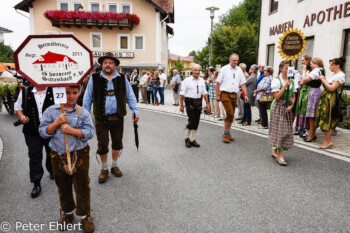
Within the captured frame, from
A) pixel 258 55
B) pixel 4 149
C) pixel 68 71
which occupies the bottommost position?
pixel 4 149

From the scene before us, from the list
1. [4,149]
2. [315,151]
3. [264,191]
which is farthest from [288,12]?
[4,149]

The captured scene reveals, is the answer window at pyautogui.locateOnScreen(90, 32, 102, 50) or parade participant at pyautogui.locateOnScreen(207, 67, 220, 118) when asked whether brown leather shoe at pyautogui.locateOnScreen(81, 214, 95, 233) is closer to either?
parade participant at pyautogui.locateOnScreen(207, 67, 220, 118)

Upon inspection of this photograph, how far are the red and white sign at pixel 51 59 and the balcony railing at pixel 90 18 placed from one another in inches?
917

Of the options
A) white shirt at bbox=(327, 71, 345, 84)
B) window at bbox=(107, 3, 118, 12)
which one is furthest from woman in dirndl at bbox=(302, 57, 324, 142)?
window at bbox=(107, 3, 118, 12)

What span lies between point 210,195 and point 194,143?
8.48 ft

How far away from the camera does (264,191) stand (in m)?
3.74

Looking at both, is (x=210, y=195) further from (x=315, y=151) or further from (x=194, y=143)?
(x=315, y=151)

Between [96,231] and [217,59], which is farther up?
[217,59]

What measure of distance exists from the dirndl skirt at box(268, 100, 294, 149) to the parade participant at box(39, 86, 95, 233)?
11.6ft

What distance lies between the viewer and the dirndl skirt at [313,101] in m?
6.13

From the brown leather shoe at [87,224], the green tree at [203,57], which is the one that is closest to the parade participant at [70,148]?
the brown leather shoe at [87,224]

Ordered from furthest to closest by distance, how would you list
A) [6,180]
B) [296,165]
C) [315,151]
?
[315,151], [296,165], [6,180]

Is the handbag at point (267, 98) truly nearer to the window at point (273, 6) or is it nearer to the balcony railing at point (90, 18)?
the window at point (273, 6)

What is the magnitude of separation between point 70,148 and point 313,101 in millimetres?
5604
